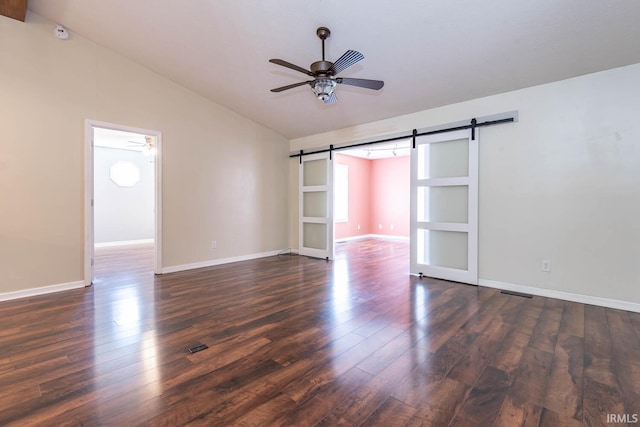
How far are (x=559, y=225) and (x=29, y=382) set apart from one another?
16.1 feet

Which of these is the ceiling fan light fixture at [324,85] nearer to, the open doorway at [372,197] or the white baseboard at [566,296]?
the white baseboard at [566,296]

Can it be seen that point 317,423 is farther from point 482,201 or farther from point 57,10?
point 57,10

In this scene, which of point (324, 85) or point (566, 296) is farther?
point (566, 296)

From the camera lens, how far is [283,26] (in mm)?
3027

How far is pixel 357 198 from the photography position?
890cm

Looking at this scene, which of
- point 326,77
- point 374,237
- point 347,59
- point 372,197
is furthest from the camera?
point 372,197

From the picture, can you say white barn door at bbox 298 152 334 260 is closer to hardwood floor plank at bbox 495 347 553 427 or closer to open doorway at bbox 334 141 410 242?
open doorway at bbox 334 141 410 242

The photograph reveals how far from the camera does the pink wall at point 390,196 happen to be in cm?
866

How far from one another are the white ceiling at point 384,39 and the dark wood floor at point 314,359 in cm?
261

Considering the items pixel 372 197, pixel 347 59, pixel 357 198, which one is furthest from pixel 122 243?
pixel 347 59

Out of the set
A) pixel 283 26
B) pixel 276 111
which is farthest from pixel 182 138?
pixel 283 26

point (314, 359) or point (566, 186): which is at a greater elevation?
point (566, 186)

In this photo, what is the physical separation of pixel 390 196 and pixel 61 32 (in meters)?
7.87

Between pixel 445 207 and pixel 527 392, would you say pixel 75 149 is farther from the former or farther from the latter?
pixel 527 392
